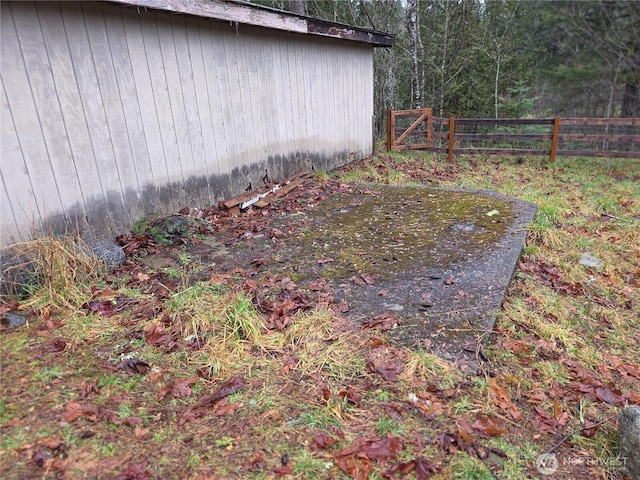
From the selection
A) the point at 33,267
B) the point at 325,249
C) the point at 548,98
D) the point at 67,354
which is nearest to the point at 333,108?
the point at 325,249

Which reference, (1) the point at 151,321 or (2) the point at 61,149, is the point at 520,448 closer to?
(1) the point at 151,321

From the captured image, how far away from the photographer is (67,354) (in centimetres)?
240

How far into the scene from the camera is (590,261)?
4336 millimetres

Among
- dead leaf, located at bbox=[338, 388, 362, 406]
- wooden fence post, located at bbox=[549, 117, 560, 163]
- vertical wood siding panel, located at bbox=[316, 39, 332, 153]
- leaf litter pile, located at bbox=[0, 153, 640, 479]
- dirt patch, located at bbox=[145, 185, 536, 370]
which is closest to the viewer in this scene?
leaf litter pile, located at bbox=[0, 153, 640, 479]

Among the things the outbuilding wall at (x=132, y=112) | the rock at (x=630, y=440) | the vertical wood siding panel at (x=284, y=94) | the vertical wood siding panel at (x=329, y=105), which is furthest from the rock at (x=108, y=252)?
the vertical wood siding panel at (x=329, y=105)

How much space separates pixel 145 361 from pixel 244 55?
172 inches

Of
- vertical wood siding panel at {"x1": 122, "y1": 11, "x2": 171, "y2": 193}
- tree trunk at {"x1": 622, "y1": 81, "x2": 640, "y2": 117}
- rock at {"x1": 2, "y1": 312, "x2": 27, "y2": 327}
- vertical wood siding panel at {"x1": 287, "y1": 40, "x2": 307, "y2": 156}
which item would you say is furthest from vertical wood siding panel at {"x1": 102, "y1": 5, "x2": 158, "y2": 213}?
tree trunk at {"x1": 622, "y1": 81, "x2": 640, "y2": 117}

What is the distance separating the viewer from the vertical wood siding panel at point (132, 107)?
12.7 ft

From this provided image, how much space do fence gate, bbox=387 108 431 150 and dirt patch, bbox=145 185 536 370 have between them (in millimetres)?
4559

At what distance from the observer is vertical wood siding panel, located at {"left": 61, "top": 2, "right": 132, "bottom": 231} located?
3.54 meters

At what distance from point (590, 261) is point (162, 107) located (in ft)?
15.9

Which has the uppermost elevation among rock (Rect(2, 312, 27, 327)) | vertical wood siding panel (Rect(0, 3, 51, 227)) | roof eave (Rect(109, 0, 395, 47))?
roof eave (Rect(109, 0, 395, 47))

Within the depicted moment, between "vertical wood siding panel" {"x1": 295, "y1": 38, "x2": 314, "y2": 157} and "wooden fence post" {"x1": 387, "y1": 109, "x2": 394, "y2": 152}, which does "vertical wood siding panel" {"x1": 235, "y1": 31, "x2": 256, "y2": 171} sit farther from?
"wooden fence post" {"x1": 387, "y1": 109, "x2": 394, "y2": 152}

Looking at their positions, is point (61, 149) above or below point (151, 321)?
above
